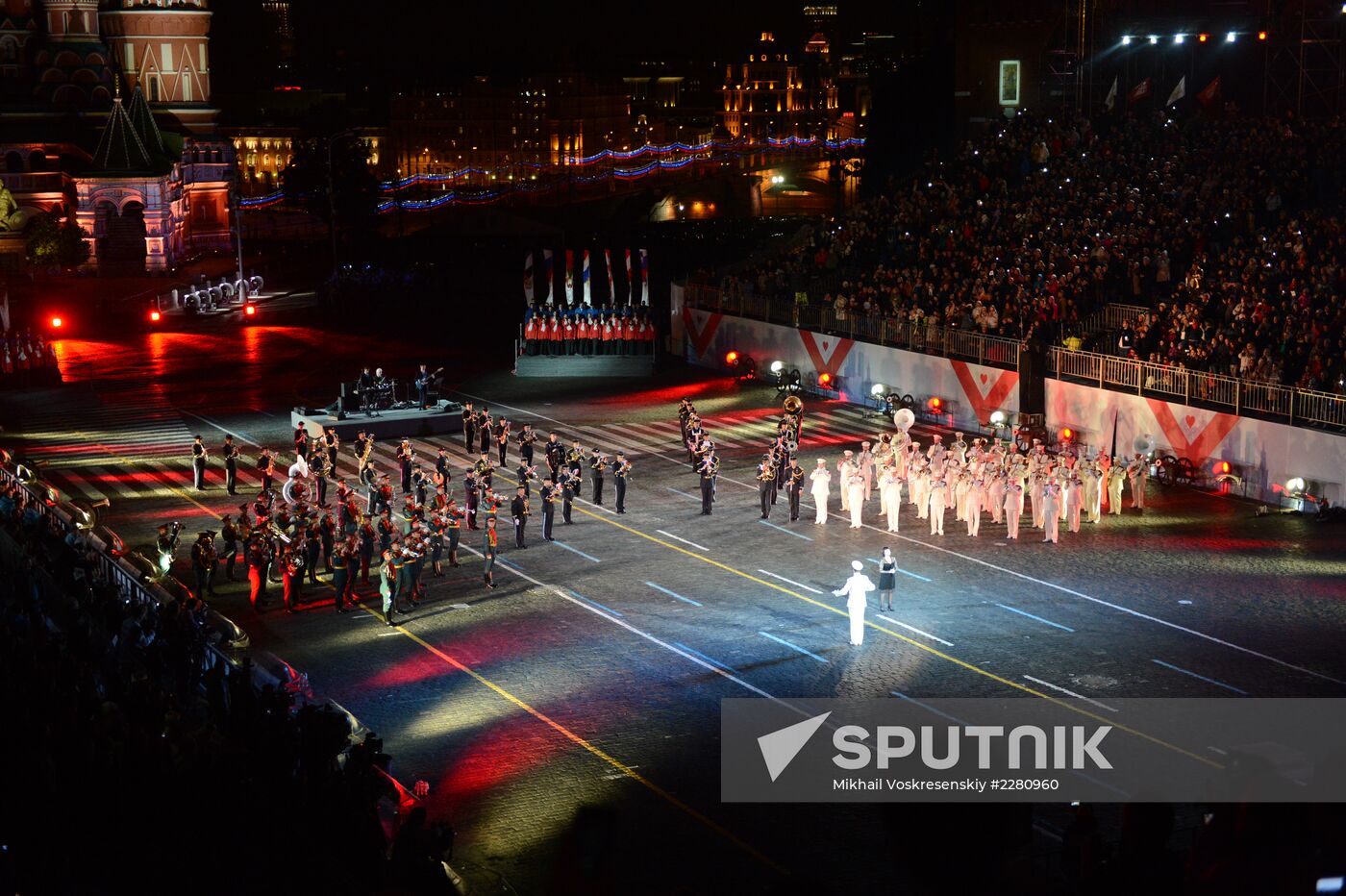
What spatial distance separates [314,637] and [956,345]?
75.0 ft

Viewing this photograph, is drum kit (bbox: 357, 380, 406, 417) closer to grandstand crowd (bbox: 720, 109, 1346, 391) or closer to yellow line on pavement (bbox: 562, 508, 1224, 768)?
yellow line on pavement (bbox: 562, 508, 1224, 768)

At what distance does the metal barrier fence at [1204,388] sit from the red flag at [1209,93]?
1700 cm

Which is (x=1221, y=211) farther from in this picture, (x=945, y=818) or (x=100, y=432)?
(x=945, y=818)

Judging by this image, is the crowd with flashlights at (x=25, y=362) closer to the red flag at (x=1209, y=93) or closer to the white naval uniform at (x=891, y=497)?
the white naval uniform at (x=891, y=497)

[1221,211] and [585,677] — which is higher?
[1221,211]

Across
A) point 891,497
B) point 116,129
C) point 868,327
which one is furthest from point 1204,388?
point 116,129

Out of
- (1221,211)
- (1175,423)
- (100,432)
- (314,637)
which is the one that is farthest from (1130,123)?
(314,637)

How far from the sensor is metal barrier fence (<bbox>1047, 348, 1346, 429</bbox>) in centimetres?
3322

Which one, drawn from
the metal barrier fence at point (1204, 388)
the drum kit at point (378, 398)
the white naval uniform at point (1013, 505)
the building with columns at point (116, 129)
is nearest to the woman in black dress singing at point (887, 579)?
the white naval uniform at point (1013, 505)

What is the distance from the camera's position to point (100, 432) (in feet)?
144

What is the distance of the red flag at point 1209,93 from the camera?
52.2 m

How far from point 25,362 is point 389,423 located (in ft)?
52.0

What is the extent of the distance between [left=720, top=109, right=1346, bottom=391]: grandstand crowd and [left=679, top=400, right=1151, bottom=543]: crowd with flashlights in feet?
15.7

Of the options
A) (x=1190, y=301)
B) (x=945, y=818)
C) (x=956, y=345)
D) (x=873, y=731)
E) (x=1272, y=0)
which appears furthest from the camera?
(x=1272, y=0)
